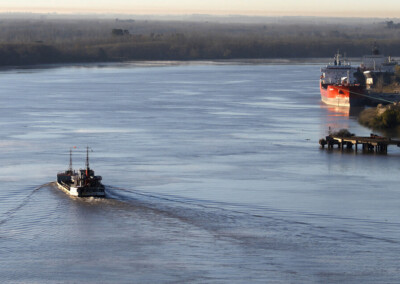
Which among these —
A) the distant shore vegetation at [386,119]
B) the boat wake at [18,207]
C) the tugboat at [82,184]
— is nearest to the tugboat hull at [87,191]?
the tugboat at [82,184]

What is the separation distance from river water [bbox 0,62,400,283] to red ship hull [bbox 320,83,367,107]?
5943 mm

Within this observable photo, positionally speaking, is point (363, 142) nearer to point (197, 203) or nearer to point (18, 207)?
point (197, 203)

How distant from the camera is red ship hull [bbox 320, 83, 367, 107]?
43.9 metres

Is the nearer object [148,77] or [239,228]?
[239,228]

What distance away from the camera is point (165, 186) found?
20.7 metres

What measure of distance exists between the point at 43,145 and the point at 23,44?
5905cm

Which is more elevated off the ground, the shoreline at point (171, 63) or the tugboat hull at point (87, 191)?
the shoreline at point (171, 63)

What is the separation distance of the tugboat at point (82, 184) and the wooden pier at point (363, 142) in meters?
9.33

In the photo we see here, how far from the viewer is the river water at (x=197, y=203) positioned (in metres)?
14.9

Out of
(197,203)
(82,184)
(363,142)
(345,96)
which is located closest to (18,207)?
(82,184)

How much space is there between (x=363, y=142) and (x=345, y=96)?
666 inches

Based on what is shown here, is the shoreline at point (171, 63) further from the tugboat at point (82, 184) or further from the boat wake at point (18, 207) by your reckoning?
the boat wake at point (18, 207)

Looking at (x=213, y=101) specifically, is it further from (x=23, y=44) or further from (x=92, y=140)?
(x=23, y=44)

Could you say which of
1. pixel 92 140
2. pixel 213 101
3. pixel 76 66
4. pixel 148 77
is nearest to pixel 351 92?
pixel 213 101
